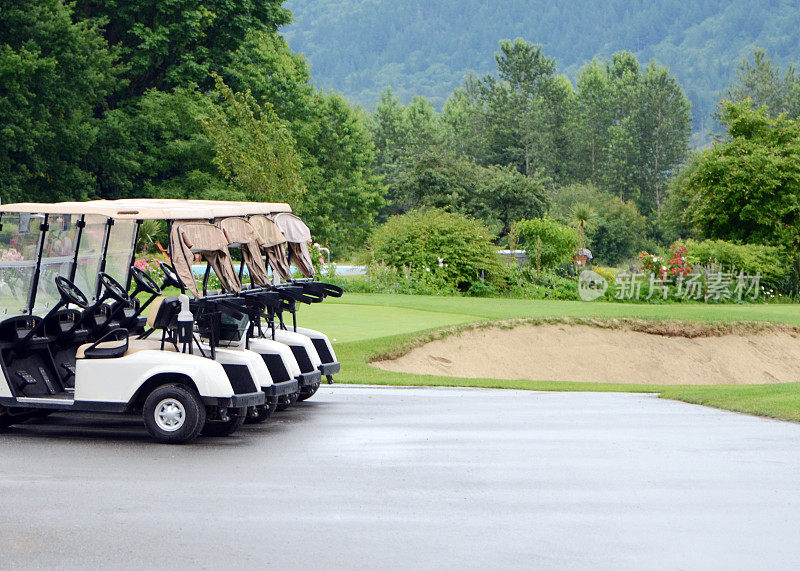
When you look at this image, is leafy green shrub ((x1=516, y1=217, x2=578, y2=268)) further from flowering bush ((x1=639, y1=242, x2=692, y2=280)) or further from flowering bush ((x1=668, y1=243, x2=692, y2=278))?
flowering bush ((x1=668, y1=243, x2=692, y2=278))

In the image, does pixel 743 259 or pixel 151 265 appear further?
pixel 743 259

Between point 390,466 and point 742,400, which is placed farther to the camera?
point 742,400

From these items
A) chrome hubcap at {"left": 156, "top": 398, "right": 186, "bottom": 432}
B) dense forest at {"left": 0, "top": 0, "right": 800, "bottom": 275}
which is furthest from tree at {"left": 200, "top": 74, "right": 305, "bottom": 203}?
chrome hubcap at {"left": 156, "top": 398, "right": 186, "bottom": 432}

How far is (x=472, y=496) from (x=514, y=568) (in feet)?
6.15

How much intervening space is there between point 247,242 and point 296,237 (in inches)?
61.0

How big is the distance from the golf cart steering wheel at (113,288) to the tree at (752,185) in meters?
29.7

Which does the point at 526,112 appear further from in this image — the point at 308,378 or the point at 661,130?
the point at 308,378

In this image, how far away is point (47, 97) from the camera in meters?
46.2

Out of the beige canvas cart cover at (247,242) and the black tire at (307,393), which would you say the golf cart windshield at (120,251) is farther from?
the black tire at (307,393)

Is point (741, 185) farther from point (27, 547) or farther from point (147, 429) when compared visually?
point (27, 547)

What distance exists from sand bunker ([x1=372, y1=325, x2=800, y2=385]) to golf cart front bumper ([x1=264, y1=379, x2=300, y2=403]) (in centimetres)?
775

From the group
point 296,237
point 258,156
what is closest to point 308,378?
point 296,237

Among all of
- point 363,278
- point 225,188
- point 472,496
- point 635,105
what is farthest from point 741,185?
point 635,105

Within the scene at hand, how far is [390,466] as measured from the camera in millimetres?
9133
